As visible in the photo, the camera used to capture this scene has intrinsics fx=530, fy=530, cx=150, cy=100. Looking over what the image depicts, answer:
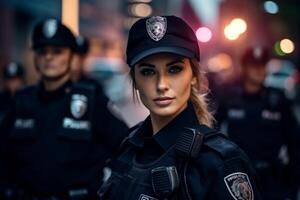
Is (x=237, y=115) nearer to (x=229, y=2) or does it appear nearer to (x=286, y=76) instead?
(x=229, y=2)

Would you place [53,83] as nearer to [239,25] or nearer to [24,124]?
[24,124]

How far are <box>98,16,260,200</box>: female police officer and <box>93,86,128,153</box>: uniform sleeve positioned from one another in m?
1.24

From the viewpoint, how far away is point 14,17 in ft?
64.8

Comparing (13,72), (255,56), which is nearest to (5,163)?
(255,56)

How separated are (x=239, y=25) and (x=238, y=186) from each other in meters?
2.56

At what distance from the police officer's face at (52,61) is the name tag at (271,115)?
179 centimetres

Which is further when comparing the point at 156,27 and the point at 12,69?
the point at 12,69

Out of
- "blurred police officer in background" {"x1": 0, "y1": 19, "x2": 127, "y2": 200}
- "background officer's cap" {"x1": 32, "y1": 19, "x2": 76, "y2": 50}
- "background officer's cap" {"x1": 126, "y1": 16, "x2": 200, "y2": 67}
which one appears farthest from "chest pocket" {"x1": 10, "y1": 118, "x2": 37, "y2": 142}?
"background officer's cap" {"x1": 126, "y1": 16, "x2": 200, "y2": 67}

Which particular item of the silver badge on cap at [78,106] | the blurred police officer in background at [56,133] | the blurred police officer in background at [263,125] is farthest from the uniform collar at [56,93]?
the blurred police officer in background at [263,125]

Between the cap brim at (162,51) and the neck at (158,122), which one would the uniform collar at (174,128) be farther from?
the cap brim at (162,51)

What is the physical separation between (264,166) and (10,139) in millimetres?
2037

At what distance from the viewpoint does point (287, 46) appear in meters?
4.61

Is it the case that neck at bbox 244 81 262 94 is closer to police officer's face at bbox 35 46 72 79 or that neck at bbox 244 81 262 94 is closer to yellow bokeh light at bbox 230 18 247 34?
yellow bokeh light at bbox 230 18 247 34

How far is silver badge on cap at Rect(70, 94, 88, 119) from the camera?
12.0ft
